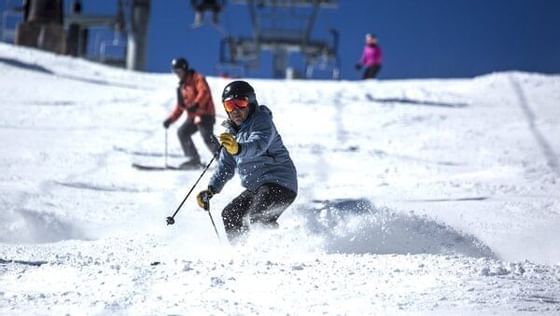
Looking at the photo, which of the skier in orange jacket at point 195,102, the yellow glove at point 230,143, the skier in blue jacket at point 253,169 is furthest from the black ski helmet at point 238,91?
the skier in orange jacket at point 195,102

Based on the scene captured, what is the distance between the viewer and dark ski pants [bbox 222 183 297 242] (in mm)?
4637

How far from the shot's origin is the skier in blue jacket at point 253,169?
453 cm

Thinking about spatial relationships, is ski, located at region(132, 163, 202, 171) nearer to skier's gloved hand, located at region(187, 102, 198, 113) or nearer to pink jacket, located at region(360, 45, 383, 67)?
skier's gloved hand, located at region(187, 102, 198, 113)

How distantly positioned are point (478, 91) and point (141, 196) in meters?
12.8

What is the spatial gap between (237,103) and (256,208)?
0.74m

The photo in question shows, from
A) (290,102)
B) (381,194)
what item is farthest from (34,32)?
(381,194)

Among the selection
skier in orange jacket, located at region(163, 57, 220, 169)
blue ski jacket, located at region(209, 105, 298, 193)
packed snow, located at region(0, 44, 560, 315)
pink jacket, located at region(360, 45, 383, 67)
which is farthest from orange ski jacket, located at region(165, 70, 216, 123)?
pink jacket, located at region(360, 45, 383, 67)

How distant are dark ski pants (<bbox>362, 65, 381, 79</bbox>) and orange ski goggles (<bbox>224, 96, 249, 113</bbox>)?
16222 millimetres

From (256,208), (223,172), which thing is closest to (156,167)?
(223,172)

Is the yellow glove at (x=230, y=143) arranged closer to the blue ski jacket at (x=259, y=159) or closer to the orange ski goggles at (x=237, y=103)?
the blue ski jacket at (x=259, y=159)

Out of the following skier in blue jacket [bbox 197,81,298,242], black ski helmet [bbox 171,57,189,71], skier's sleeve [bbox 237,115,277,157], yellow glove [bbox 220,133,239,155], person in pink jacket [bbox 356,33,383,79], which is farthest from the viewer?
person in pink jacket [bbox 356,33,383,79]

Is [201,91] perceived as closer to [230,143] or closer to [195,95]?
[195,95]

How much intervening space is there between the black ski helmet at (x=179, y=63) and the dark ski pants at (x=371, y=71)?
12295 millimetres

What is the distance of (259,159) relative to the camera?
4.72 metres
